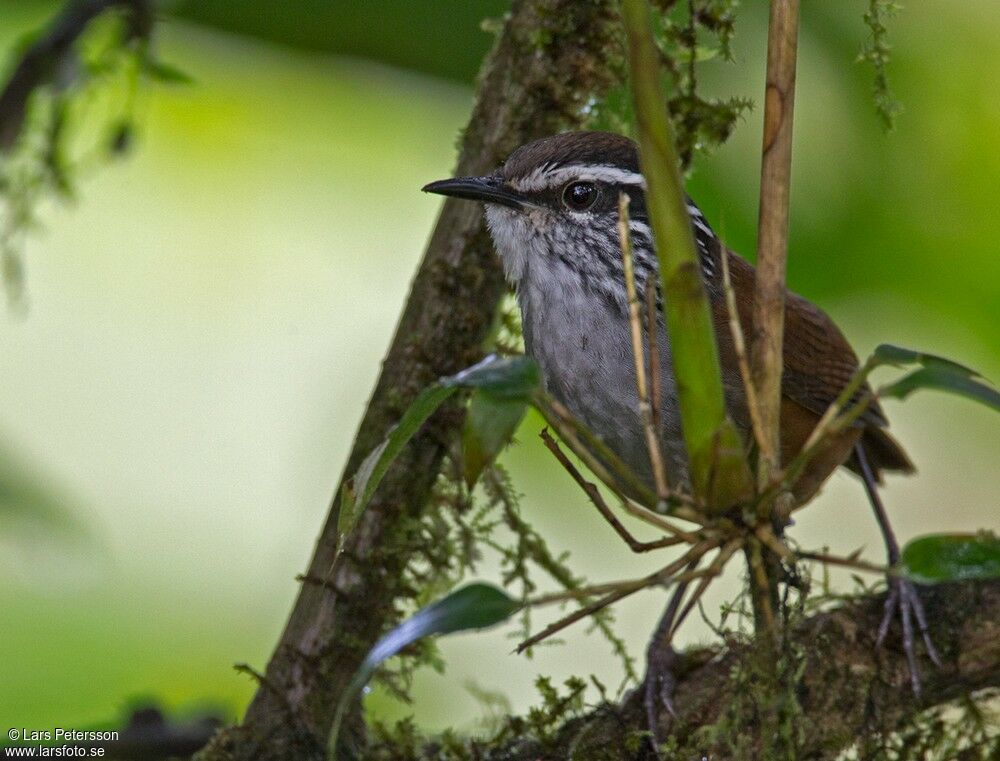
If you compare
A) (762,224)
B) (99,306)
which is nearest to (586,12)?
(762,224)

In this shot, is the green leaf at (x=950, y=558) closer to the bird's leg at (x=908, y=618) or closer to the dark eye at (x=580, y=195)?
the bird's leg at (x=908, y=618)

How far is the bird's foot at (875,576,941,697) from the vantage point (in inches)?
97.8

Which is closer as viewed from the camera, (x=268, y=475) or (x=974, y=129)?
(x=974, y=129)

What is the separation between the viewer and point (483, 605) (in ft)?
6.01

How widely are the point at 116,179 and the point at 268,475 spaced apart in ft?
6.52

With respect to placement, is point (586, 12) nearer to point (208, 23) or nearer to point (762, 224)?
point (762, 224)

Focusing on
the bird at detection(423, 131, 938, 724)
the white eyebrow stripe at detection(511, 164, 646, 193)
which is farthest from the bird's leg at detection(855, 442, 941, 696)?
the white eyebrow stripe at detection(511, 164, 646, 193)

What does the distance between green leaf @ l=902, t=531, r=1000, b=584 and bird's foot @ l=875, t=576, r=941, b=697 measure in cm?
58

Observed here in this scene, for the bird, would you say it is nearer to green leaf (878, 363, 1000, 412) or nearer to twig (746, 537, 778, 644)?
twig (746, 537, 778, 644)

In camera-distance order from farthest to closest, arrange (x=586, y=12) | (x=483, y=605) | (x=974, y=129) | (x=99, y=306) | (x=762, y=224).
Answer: (x=99, y=306), (x=974, y=129), (x=586, y=12), (x=762, y=224), (x=483, y=605)

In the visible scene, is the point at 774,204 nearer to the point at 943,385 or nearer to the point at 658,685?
the point at 943,385

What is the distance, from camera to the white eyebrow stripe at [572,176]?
9.73 ft

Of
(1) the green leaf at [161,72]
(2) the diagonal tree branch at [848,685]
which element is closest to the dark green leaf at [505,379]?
(2) the diagonal tree branch at [848,685]

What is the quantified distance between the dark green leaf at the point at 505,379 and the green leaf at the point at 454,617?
0.31m
